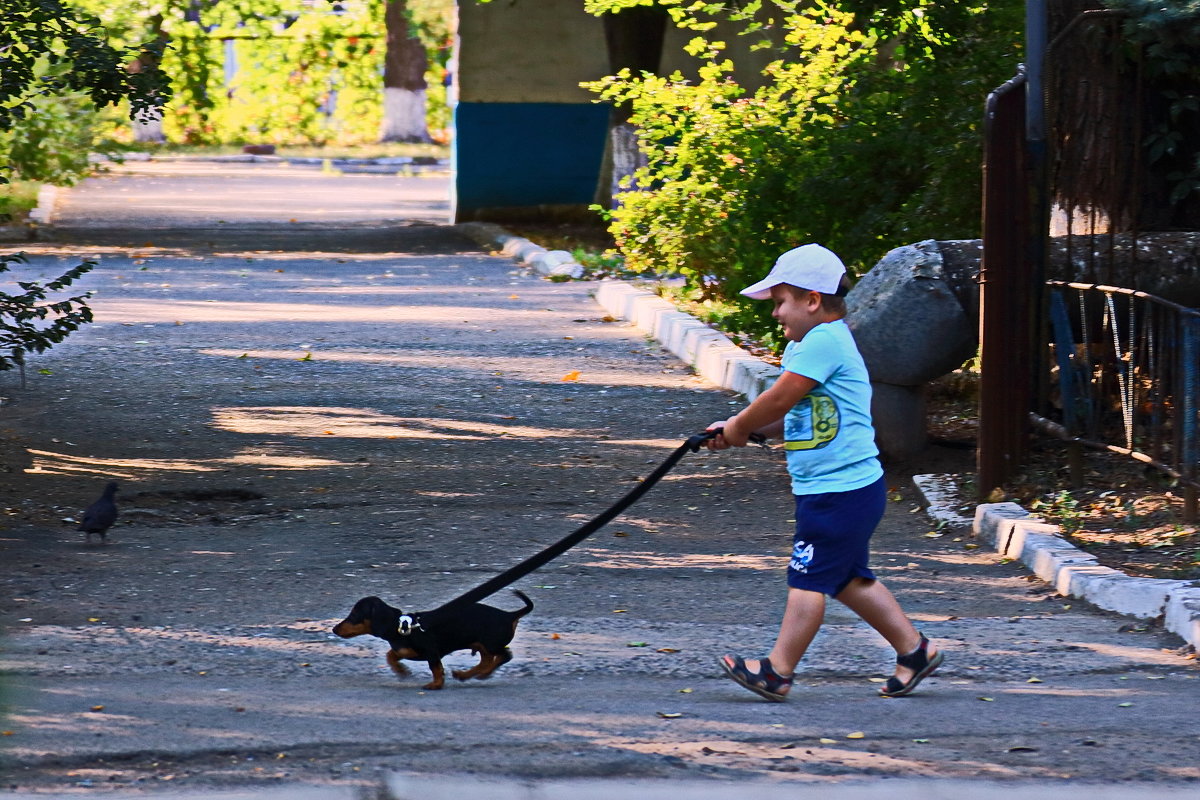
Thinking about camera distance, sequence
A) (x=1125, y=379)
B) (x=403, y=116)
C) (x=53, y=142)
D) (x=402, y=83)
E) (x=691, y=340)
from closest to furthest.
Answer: (x=1125, y=379) < (x=691, y=340) < (x=53, y=142) < (x=402, y=83) < (x=403, y=116)

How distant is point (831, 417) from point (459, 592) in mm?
1828

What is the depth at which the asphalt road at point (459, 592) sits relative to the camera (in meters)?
3.98

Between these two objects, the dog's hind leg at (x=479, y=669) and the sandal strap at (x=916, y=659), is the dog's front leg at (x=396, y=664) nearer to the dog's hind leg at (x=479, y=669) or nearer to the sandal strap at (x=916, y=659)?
the dog's hind leg at (x=479, y=669)

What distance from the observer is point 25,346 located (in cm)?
711

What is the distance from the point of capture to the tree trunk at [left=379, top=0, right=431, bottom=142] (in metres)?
40.1

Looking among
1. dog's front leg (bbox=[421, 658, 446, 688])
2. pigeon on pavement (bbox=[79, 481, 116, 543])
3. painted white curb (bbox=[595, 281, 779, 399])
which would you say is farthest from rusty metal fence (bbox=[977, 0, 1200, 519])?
pigeon on pavement (bbox=[79, 481, 116, 543])

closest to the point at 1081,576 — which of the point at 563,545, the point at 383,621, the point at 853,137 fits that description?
the point at 563,545

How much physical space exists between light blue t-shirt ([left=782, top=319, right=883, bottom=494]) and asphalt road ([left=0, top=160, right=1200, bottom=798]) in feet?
2.09

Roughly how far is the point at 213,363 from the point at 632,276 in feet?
20.4

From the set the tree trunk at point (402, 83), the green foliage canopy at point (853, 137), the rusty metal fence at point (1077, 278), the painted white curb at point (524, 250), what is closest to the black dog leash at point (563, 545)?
the rusty metal fence at point (1077, 278)

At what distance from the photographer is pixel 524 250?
61.8ft

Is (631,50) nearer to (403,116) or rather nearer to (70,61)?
(70,61)

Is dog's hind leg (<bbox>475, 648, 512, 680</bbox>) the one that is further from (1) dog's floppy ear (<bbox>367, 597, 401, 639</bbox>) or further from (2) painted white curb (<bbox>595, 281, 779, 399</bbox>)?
→ (2) painted white curb (<bbox>595, 281, 779, 399</bbox>)

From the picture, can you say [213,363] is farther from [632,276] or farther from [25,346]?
[632,276]
